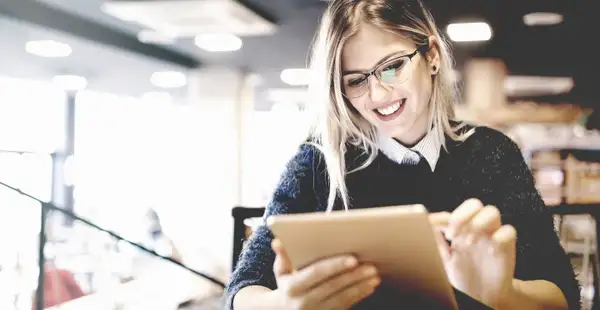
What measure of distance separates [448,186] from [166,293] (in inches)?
218

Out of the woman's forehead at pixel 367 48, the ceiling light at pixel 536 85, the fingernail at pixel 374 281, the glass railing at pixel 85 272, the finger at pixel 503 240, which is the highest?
the ceiling light at pixel 536 85

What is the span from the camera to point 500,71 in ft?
20.0

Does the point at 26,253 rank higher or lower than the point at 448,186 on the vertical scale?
lower

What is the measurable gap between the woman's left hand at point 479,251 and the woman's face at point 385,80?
255 millimetres

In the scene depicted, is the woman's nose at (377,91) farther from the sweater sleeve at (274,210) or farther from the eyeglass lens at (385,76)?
the sweater sleeve at (274,210)

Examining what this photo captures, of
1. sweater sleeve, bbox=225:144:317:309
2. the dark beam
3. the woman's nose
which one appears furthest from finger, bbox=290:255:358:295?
the dark beam

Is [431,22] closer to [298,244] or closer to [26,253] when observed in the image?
[298,244]

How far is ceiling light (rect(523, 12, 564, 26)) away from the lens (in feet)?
13.4

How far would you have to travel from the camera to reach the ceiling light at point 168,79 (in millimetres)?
7016

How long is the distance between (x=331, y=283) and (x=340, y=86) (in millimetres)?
424

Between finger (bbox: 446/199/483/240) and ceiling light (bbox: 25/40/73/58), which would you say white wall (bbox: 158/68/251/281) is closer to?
ceiling light (bbox: 25/40/73/58)

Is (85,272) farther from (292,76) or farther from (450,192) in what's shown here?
(450,192)

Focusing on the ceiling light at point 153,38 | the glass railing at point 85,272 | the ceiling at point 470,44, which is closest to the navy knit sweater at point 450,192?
the ceiling at point 470,44

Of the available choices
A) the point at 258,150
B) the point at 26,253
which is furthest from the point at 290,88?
the point at 26,253
